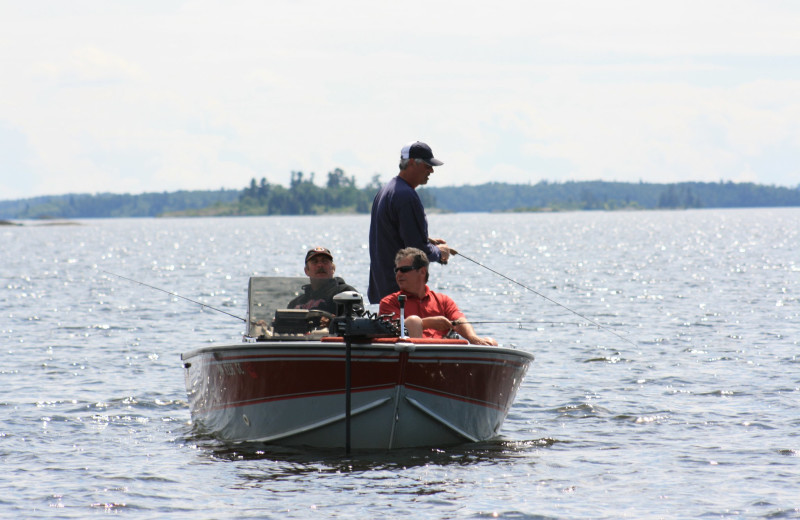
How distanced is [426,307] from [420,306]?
6 cm

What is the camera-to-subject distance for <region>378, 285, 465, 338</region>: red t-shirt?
10188mm

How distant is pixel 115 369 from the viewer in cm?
1738

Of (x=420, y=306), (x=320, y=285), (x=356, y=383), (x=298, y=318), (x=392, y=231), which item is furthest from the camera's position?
(x=320, y=285)

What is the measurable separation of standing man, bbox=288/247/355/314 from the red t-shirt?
1022mm

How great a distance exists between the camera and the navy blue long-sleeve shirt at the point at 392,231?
34.6 ft

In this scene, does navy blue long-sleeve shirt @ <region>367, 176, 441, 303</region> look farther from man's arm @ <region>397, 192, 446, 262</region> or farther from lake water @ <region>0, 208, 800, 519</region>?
lake water @ <region>0, 208, 800, 519</region>

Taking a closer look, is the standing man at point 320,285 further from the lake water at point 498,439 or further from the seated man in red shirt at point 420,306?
the lake water at point 498,439

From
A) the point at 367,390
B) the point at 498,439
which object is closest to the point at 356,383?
the point at 367,390

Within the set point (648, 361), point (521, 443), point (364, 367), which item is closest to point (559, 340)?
point (648, 361)

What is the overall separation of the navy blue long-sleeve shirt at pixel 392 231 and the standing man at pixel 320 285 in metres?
0.53

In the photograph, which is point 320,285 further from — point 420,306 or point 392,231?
point 420,306

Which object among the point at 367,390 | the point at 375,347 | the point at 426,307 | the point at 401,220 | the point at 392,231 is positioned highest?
the point at 401,220

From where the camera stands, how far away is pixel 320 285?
1133cm

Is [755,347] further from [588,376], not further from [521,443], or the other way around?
[521,443]
